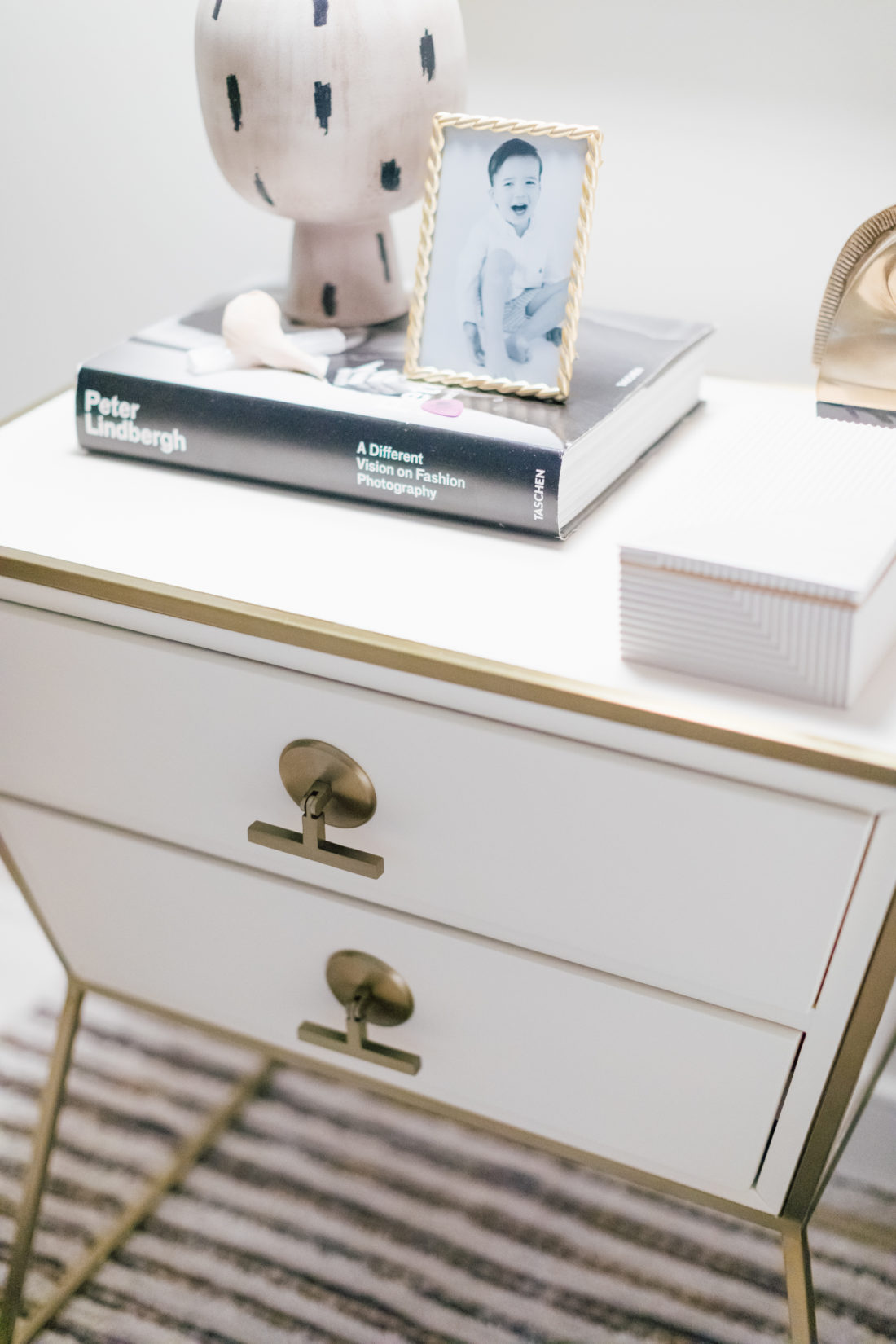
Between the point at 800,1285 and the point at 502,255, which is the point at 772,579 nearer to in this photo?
the point at 502,255

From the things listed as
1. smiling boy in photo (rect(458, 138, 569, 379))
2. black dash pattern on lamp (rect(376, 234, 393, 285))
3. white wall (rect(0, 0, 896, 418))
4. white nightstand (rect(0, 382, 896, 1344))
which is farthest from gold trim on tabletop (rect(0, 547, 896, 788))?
white wall (rect(0, 0, 896, 418))

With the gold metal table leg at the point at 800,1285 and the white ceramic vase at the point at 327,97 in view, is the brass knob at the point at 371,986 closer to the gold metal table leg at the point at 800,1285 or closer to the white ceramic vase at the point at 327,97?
the gold metal table leg at the point at 800,1285

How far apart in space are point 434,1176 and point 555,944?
0.51 m

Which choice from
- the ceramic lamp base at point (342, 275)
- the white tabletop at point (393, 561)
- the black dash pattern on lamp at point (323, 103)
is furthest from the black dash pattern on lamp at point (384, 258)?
the white tabletop at point (393, 561)

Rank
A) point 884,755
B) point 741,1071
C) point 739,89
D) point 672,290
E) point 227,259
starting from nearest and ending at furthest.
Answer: point 884,755 < point 741,1071 < point 739,89 < point 672,290 < point 227,259

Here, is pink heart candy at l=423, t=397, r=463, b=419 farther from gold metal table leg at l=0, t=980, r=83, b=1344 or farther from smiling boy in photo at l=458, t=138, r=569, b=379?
gold metal table leg at l=0, t=980, r=83, b=1344

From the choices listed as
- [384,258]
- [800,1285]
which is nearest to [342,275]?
[384,258]

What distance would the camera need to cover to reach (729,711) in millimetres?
465

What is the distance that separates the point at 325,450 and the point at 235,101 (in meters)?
0.23

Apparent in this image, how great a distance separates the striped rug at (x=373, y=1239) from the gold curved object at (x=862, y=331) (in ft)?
2.31

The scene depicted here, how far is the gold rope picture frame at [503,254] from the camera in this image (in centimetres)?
60

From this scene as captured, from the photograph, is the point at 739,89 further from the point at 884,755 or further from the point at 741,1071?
the point at 741,1071

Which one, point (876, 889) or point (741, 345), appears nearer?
point (876, 889)

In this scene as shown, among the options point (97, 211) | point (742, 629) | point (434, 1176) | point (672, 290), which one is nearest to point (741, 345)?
point (672, 290)
